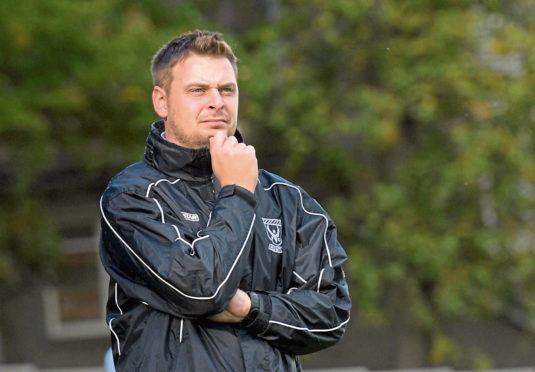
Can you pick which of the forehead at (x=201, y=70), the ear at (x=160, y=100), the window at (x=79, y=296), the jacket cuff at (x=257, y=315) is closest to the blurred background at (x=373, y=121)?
the window at (x=79, y=296)

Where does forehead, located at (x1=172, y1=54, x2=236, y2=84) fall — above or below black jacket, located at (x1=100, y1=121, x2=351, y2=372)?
above

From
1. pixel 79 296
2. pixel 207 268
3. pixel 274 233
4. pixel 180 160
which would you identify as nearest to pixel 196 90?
pixel 180 160

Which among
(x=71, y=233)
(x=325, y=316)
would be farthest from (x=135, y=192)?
(x=71, y=233)

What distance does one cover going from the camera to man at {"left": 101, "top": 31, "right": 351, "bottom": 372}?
2943 mm

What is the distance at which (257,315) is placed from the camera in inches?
120

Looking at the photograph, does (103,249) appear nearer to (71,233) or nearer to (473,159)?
(473,159)

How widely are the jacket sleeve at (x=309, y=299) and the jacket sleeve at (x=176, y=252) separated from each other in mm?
210

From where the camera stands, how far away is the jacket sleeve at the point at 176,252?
289cm

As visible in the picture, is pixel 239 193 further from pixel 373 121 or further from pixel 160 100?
pixel 373 121

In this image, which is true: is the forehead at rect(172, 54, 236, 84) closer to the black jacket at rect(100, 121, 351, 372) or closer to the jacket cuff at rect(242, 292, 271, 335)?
the black jacket at rect(100, 121, 351, 372)

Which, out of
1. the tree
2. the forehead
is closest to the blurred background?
the tree

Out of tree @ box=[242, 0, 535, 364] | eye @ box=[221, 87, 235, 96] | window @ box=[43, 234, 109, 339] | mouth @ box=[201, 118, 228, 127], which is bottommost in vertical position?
window @ box=[43, 234, 109, 339]

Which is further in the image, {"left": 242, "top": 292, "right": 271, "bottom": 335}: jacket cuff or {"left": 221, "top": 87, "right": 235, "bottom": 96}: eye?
{"left": 221, "top": 87, "right": 235, "bottom": 96}: eye

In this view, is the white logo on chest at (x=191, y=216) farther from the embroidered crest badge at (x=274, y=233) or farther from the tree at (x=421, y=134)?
the tree at (x=421, y=134)
